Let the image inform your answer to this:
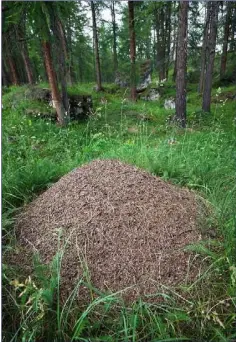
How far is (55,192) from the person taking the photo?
2.60 meters

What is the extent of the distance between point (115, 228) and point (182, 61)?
733 centimetres

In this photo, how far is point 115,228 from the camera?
85.2 inches

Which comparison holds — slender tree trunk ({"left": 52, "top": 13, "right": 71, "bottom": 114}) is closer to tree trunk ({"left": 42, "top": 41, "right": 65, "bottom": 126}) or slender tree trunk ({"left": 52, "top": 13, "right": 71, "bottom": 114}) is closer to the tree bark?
the tree bark

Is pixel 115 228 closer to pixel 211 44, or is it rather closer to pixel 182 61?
pixel 182 61

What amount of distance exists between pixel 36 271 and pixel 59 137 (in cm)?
429

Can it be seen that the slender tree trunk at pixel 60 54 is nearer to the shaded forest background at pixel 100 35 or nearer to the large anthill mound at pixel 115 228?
the shaded forest background at pixel 100 35

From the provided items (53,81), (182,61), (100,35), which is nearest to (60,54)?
(53,81)

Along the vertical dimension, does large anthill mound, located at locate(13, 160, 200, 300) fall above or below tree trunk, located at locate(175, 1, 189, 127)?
below

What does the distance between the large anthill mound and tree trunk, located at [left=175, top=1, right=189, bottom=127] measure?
17.1 feet

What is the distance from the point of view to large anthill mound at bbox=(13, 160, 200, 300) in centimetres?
192

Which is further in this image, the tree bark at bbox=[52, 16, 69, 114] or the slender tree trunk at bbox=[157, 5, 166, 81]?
the slender tree trunk at bbox=[157, 5, 166, 81]

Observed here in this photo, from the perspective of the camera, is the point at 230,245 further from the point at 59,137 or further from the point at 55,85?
the point at 55,85

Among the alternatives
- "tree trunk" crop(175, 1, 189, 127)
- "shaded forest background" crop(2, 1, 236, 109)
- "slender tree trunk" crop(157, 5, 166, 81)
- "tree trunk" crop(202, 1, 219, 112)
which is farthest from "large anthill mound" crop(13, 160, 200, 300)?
"slender tree trunk" crop(157, 5, 166, 81)

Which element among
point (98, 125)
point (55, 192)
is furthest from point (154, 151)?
point (98, 125)
